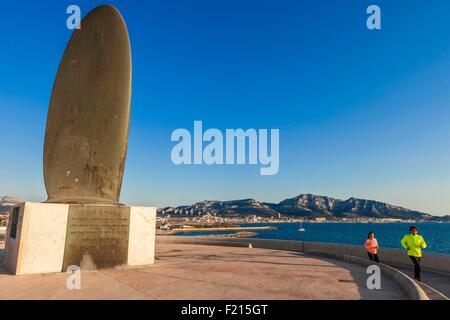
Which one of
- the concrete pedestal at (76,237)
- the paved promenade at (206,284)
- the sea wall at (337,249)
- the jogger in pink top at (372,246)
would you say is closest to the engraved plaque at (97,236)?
the concrete pedestal at (76,237)

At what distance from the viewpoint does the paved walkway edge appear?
21.2 feet

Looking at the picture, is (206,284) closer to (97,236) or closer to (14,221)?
(97,236)

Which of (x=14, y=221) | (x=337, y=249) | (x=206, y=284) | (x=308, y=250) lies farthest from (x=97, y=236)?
(x=337, y=249)

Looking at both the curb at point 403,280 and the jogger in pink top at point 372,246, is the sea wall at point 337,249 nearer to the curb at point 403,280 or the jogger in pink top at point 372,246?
the jogger in pink top at point 372,246

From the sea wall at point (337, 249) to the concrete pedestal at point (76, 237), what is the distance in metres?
9.12

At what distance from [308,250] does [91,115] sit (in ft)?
39.0

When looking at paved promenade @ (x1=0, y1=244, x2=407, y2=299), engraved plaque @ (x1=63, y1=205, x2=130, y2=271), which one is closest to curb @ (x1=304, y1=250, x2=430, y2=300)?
paved promenade @ (x1=0, y1=244, x2=407, y2=299)

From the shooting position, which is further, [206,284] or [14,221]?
[14,221]

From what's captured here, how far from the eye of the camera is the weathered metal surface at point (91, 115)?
10695mm

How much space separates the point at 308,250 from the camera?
1570cm
